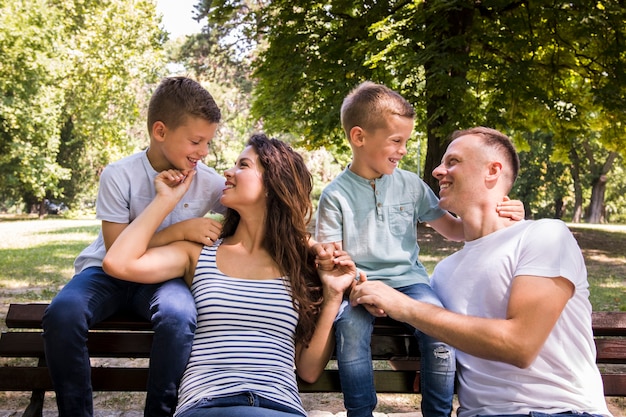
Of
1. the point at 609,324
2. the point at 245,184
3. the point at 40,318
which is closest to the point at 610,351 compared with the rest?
the point at 609,324

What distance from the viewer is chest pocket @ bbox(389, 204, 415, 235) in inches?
127

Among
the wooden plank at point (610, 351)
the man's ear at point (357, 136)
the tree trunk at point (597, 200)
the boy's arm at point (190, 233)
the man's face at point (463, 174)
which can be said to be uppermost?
the man's ear at point (357, 136)

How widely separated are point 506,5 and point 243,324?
32.4 ft

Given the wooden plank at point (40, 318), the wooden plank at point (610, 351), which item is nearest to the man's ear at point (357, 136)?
the wooden plank at point (40, 318)

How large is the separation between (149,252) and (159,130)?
0.76 m

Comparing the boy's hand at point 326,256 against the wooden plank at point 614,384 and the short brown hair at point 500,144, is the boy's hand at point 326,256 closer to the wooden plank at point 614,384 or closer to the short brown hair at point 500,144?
the short brown hair at point 500,144

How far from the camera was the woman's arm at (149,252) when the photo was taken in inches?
105

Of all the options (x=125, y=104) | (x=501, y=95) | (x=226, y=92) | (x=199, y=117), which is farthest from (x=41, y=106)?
(x=199, y=117)

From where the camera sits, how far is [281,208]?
2934 mm

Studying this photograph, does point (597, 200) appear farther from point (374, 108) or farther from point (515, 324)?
point (515, 324)

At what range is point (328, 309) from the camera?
278cm

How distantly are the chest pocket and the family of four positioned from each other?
0.01 m

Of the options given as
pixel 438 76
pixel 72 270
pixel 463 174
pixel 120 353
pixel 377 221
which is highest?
pixel 438 76

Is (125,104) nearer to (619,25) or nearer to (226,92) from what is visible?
(226,92)
